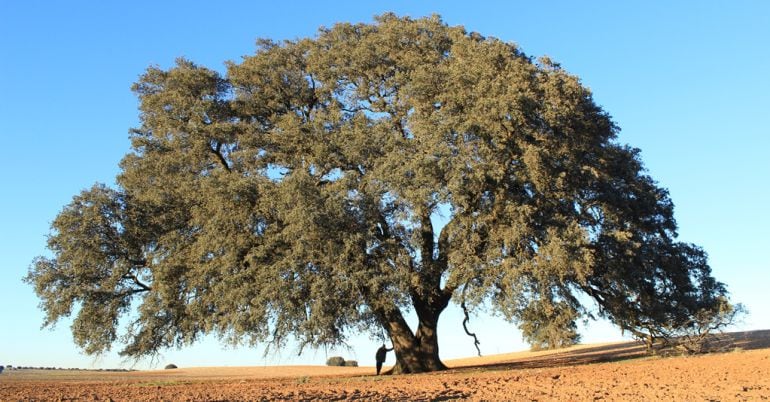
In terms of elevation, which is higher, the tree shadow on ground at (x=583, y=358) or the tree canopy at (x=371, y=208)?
the tree canopy at (x=371, y=208)

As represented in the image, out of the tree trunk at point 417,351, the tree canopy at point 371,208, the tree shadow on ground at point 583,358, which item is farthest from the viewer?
the tree shadow on ground at point 583,358

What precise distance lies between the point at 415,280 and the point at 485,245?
2.73m

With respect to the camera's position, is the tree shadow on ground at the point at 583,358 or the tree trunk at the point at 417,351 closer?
the tree trunk at the point at 417,351

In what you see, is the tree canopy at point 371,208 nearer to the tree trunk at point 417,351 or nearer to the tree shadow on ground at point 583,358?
the tree trunk at point 417,351

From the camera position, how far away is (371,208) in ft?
69.4

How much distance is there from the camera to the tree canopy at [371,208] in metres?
20.3

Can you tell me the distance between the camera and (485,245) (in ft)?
69.4

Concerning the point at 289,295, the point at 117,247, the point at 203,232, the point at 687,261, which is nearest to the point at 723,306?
the point at 687,261

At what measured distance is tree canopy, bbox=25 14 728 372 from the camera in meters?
20.3

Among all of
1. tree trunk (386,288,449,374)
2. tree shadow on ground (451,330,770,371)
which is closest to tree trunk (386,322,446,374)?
tree trunk (386,288,449,374)

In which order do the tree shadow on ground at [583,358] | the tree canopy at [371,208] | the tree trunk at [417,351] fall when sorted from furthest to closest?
the tree shadow on ground at [583,358] < the tree trunk at [417,351] < the tree canopy at [371,208]

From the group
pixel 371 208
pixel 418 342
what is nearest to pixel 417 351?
pixel 418 342

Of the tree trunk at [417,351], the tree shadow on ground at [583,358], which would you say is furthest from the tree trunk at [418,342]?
the tree shadow on ground at [583,358]

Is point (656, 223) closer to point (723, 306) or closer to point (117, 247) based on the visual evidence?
point (723, 306)
